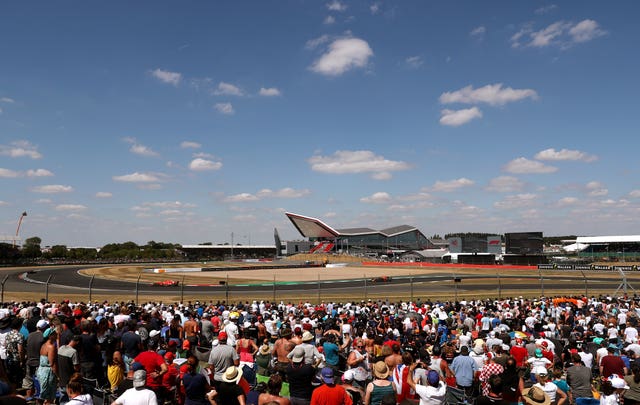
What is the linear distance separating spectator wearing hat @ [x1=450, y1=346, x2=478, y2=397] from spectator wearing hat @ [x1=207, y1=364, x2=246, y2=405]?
4.44m

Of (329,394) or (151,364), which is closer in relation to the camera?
(329,394)

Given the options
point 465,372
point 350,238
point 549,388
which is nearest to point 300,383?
point 465,372

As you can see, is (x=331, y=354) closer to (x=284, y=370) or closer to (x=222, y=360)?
(x=284, y=370)

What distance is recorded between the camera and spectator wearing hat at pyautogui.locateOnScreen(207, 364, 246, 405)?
632cm

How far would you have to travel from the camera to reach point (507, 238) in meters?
90.4

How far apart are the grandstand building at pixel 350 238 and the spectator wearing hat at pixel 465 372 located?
155 metres

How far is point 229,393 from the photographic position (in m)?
6.33

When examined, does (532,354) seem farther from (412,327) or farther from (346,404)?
(346,404)

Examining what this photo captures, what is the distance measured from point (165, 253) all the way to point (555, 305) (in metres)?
151

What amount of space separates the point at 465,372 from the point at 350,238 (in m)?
166

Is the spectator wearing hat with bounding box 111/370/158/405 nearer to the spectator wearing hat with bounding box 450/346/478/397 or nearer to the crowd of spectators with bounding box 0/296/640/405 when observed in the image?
the crowd of spectators with bounding box 0/296/640/405

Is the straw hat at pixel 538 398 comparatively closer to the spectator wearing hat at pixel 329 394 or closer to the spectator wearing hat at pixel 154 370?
the spectator wearing hat at pixel 329 394

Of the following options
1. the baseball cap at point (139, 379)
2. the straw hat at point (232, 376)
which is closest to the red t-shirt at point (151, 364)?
the straw hat at point (232, 376)

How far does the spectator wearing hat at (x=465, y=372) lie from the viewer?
8414mm
